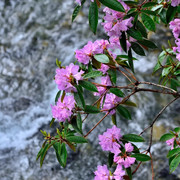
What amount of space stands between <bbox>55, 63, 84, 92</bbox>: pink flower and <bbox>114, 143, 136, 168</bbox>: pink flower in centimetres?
30

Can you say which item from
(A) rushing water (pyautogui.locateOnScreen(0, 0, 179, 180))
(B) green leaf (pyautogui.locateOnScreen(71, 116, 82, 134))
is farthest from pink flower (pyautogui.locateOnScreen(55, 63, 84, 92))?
(A) rushing water (pyautogui.locateOnScreen(0, 0, 179, 180))

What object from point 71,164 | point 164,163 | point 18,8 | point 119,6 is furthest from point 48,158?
point 18,8

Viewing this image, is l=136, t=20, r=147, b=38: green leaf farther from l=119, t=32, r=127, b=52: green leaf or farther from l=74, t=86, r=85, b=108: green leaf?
l=74, t=86, r=85, b=108: green leaf

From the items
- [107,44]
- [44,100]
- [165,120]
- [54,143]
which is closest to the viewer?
[54,143]

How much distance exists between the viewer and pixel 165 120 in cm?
246

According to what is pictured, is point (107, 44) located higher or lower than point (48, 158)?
lower

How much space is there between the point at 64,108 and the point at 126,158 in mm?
279

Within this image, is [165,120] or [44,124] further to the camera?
[44,124]

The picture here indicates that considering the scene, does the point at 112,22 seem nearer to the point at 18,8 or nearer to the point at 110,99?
the point at 110,99

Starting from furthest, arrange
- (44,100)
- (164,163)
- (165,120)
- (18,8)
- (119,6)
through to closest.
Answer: (18,8), (44,100), (165,120), (164,163), (119,6)

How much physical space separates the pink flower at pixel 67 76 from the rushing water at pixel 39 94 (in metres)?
1.43

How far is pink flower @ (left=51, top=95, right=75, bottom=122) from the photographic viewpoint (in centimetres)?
98

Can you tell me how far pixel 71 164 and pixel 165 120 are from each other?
91 cm

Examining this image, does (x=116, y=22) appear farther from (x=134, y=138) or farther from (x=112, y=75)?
(x=134, y=138)
